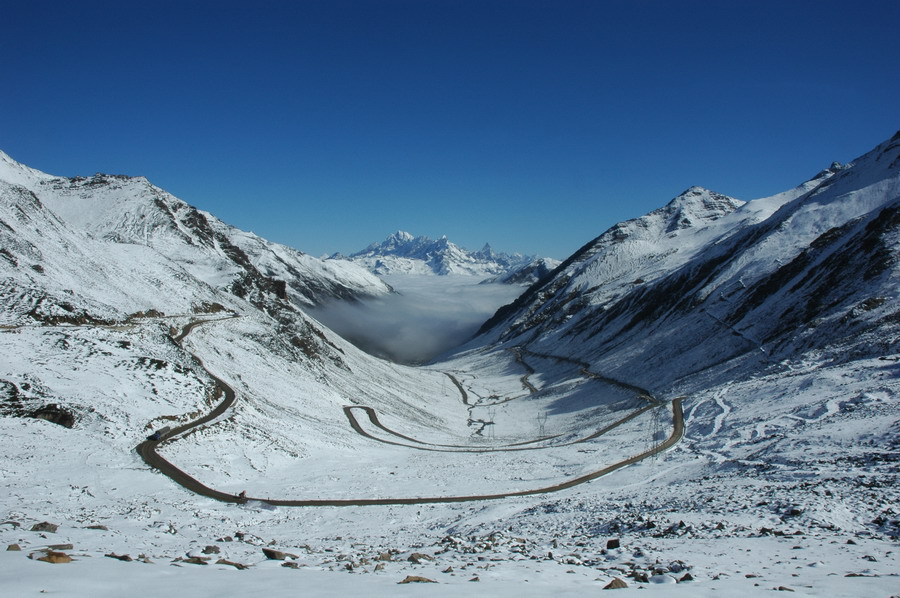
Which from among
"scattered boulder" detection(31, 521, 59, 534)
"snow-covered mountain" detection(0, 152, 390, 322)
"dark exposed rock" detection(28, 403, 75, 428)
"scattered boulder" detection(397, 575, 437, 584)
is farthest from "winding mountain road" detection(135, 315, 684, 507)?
"snow-covered mountain" detection(0, 152, 390, 322)

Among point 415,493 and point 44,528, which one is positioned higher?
point 44,528

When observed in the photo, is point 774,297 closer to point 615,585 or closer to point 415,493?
point 415,493

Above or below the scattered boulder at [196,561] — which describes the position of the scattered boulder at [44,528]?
above

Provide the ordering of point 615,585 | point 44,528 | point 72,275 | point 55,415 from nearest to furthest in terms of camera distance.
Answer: point 615,585
point 44,528
point 55,415
point 72,275

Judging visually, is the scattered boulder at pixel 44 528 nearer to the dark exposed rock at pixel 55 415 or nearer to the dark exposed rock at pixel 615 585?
the dark exposed rock at pixel 615 585

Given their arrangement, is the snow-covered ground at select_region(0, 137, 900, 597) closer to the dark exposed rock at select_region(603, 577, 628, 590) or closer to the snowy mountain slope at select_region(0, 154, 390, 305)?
the dark exposed rock at select_region(603, 577, 628, 590)

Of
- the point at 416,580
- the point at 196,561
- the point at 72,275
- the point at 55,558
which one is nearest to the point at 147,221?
the point at 72,275

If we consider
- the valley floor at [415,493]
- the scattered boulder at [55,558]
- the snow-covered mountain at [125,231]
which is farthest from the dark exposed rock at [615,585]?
the snow-covered mountain at [125,231]

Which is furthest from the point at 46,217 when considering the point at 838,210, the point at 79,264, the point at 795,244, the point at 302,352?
the point at 838,210
